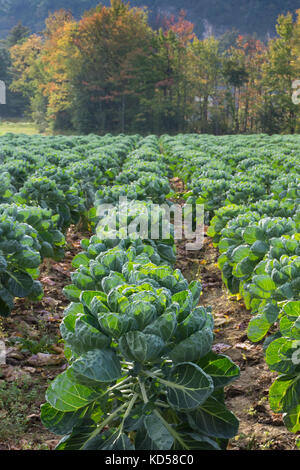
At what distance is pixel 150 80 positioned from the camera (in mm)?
43562

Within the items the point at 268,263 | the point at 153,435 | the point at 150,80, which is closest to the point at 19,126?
the point at 150,80

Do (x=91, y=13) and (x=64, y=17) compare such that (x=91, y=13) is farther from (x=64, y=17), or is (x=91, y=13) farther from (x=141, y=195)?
(x=141, y=195)

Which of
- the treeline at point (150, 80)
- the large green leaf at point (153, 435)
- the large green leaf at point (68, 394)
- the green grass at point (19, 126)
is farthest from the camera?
the green grass at point (19, 126)

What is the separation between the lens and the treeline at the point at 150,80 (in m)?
42.2

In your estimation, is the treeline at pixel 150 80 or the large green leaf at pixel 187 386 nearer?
the large green leaf at pixel 187 386

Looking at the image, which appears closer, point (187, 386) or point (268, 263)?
point (187, 386)

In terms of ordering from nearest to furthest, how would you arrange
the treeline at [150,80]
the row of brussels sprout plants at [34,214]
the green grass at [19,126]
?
the row of brussels sprout plants at [34,214] < the treeline at [150,80] < the green grass at [19,126]

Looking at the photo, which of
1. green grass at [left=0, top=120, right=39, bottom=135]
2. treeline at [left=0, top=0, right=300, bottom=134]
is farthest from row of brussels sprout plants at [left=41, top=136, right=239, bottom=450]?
green grass at [left=0, top=120, right=39, bottom=135]

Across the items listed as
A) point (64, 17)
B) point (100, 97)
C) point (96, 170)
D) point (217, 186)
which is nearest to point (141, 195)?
point (217, 186)

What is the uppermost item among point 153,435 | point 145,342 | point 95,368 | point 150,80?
point 150,80

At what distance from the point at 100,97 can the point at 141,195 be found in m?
37.1

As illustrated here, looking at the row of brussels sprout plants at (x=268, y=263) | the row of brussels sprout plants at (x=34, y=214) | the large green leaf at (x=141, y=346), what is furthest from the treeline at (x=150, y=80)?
the large green leaf at (x=141, y=346)

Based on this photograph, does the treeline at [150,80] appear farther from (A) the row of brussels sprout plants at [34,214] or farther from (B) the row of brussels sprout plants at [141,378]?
(B) the row of brussels sprout plants at [141,378]

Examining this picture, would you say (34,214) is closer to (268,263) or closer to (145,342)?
(268,263)
